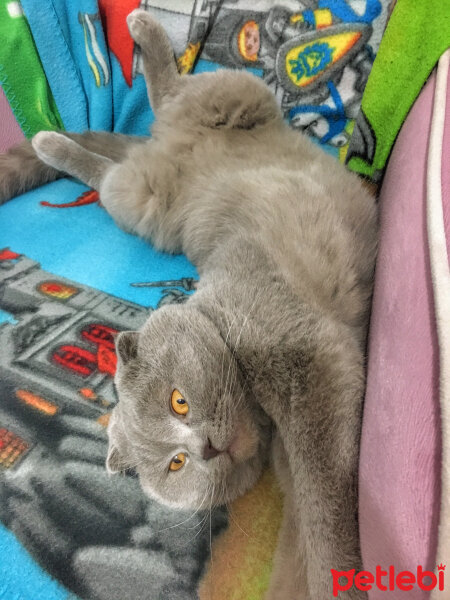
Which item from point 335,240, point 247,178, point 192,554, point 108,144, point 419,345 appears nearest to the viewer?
point 419,345

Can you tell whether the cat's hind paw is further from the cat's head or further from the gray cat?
the cat's head

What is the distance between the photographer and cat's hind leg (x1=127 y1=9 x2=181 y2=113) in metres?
1.44

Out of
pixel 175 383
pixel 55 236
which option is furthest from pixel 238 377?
pixel 55 236

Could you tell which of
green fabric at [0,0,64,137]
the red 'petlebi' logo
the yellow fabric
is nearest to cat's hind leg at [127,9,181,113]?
green fabric at [0,0,64,137]

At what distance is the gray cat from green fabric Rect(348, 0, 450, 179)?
0.13m

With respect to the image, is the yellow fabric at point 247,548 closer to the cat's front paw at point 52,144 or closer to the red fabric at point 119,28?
the cat's front paw at point 52,144

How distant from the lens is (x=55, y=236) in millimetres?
1444

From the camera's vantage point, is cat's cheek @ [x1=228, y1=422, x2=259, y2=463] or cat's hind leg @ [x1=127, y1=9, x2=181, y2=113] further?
cat's hind leg @ [x1=127, y1=9, x2=181, y2=113]

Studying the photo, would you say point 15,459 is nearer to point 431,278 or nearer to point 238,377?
point 238,377

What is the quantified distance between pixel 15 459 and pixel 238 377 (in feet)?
1.66

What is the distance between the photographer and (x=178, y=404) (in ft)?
2.71

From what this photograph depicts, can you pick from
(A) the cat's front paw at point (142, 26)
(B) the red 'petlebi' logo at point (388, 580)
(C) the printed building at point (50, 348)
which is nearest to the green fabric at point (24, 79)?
(A) the cat's front paw at point (142, 26)

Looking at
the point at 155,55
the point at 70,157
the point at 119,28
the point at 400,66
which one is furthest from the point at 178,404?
the point at 119,28

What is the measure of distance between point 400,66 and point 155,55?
0.79 meters
